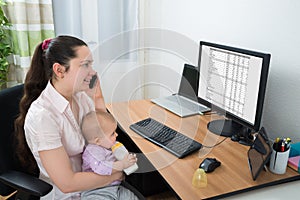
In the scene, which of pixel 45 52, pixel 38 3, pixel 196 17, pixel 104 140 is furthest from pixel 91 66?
pixel 38 3

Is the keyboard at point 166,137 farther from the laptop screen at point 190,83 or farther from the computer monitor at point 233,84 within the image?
the laptop screen at point 190,83

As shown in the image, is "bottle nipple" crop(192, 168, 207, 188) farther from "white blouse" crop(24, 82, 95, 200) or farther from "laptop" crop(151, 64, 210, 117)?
"laptop" crop(151, 64, 210, 117)

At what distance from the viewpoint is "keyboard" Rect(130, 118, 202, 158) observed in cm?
119

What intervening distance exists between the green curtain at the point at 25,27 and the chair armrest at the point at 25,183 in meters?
1.40

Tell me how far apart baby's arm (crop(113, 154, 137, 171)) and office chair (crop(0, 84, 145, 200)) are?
0.12 m

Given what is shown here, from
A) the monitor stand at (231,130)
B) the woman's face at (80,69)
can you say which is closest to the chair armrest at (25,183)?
the woman's face at (80,69)

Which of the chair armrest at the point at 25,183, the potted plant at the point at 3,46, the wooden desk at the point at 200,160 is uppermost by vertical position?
the potted plant at the point at 3,46

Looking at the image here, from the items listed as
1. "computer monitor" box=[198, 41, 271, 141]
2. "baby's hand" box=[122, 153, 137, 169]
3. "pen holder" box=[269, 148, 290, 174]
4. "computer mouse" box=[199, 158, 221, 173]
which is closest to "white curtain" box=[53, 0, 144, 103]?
"computer monitor" box=[198, 41, 271, 141]

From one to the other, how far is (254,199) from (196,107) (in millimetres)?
819

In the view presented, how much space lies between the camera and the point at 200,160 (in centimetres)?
114

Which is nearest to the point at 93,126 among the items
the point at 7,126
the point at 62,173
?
the point at 62,173

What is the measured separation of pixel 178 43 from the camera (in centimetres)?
176

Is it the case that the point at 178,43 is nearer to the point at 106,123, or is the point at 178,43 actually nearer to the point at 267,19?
the point at 267,19

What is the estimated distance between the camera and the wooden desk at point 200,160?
Answer: 95 cm
